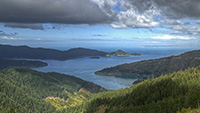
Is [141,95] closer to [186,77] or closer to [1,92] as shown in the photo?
[186,77]

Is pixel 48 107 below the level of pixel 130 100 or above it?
below

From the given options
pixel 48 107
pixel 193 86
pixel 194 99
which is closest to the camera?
pixel 194 99

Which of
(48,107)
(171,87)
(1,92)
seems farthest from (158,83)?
(1,92)

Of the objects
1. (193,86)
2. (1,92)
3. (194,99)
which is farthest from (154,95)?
(1,92)

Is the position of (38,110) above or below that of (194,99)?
below

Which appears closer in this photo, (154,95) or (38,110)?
(154,95)

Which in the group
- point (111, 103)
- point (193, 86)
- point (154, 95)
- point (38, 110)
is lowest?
point (38, 110)

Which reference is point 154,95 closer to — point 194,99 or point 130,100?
point 130,100

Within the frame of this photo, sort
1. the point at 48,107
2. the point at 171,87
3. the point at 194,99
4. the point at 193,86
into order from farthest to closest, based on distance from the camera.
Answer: the point at 48,107 < the point at 171,87 < the point at 193,86 < the point at 194,99

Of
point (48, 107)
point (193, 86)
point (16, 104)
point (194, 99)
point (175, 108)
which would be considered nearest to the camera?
point (175, 108)
